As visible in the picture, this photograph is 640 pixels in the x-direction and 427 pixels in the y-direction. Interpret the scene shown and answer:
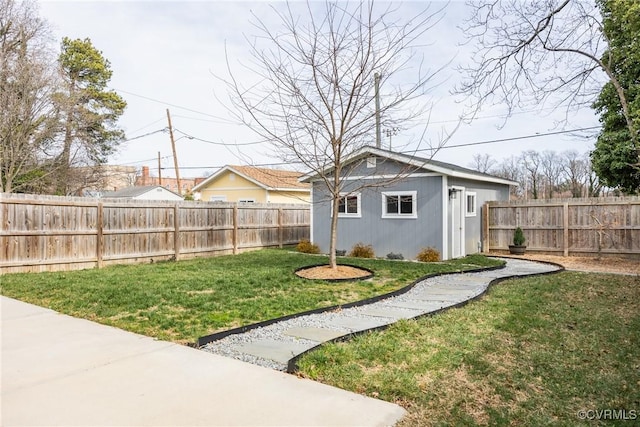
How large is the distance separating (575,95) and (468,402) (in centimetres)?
572

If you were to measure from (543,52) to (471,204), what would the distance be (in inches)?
295

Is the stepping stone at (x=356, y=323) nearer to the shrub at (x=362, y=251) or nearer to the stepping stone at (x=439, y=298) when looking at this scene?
the stepping stone at (x=439, y=298)

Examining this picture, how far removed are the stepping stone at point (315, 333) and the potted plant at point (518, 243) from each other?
33.1 ft

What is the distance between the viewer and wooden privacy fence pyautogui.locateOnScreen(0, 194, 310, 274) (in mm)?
9094

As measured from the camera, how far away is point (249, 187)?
20.5 metres

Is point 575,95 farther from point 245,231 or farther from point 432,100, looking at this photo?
point 245,231

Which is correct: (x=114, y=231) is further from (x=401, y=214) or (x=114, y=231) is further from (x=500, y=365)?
(x=500, y=365)

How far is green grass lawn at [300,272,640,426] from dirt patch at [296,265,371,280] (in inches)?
117

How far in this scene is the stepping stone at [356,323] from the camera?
494 cm

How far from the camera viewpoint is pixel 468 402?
2.99 metres

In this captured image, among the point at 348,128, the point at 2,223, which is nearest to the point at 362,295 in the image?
→ the point at 348,128

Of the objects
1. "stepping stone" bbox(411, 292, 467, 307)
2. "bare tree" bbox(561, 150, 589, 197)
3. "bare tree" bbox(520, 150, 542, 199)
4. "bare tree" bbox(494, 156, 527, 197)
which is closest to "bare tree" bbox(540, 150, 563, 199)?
"bare tree" bbox(520, 150, 542, 199)

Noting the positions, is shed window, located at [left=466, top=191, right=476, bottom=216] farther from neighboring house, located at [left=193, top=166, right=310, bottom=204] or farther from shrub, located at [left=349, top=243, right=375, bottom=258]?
neighboring house, located at [left=193, top=166, right=310, bottom=204]

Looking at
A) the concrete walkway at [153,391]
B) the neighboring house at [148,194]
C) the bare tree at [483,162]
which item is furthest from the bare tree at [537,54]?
the bare tree at [483,162]
